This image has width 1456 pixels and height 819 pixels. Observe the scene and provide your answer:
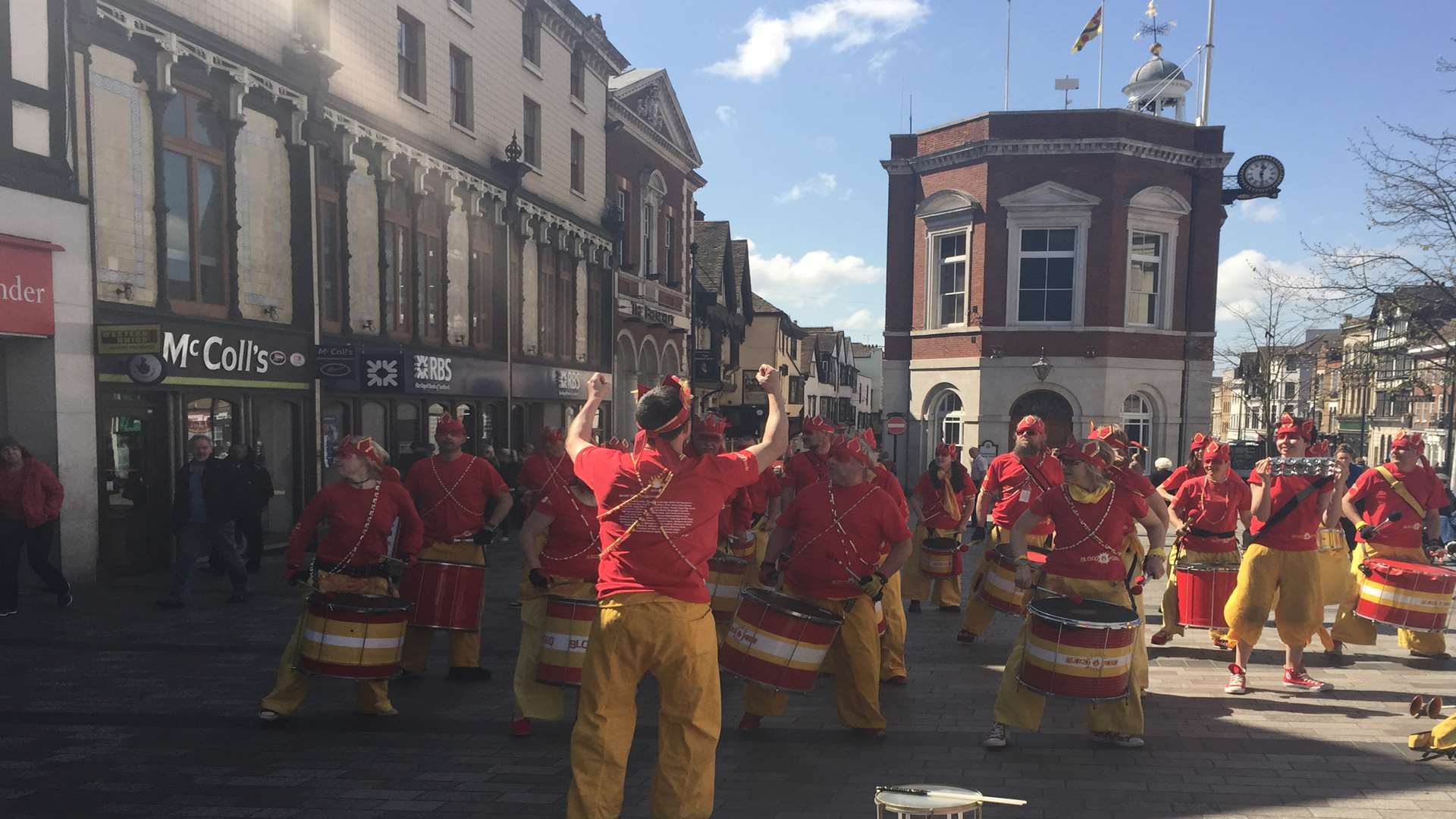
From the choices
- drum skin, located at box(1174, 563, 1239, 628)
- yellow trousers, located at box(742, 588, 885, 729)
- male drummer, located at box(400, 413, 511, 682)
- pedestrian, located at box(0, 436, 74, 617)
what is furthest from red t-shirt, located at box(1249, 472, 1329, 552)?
pedestrian, located at box(0, 436, 74, 617)

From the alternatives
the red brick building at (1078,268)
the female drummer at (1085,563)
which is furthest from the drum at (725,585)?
the red brick building at (1078,268)

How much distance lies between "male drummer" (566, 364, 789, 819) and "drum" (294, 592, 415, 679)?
2.35 metres

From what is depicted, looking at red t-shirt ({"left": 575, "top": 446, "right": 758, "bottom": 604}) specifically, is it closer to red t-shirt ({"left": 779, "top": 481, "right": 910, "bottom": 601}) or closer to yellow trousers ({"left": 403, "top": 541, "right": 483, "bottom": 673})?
red t-shirt ({"left": 779, "top": 481, "right": 910, "bottom": 601})

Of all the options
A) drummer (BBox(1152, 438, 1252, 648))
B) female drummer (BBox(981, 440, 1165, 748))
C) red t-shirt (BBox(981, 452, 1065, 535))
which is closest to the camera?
female drummer (BBox(981, 440, 1165, 748))

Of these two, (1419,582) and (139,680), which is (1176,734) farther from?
(139,680)

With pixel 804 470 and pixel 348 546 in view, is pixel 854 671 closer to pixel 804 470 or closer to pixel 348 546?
pixel 804 470

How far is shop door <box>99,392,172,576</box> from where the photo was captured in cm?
1091

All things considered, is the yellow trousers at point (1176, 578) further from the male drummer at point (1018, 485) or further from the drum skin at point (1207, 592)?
the male drummer at point (1018, 485)

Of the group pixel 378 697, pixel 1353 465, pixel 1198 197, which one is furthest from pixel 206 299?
pixel 1198 197

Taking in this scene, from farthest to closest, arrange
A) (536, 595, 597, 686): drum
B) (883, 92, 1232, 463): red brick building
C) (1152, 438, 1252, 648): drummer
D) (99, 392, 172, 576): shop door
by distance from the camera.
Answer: (883, 92, 1232, 463): red brick building < (99, 392, 172, 576): shop door < (1152, 438, 1252, 648): drummer < (536, 595, 597, 686): drum

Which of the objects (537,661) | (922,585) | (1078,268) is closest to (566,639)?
(537,661)

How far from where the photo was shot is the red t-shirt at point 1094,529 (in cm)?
564

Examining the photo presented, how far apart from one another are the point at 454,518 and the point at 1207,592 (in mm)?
6221

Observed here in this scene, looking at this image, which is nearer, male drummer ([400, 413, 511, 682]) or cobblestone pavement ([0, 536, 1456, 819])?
cobblestone pavement ([0, 536, 1456, 819])
